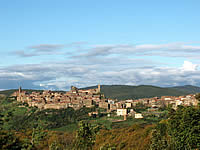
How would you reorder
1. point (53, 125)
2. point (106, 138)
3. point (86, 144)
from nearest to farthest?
1. point (86, 144)
2. point (106, 138)
3. point (53, 125)

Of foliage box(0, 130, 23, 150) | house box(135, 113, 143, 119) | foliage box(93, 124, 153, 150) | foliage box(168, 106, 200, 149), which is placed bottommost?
foliage box(93, 124, 153, 150)

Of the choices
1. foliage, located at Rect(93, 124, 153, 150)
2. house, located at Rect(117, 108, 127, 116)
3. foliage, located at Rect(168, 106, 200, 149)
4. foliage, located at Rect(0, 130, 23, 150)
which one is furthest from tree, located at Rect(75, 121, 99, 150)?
house, located at Rect(117, 108, 127, 116)

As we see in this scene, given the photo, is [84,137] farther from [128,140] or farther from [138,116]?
[138,116]

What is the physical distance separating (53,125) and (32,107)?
3258cm

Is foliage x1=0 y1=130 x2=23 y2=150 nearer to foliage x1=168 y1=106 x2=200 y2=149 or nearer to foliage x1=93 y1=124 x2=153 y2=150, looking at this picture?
foliage x1=168 y1=106 x2=200 y2=149

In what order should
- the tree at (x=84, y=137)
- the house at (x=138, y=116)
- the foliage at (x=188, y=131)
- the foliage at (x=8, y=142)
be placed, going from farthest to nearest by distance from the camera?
the house at (x=138, y=116) → the foliage at (x=188, y=131) → the tree at (x=84, y=137) → the foliage at (x=8, y=142)

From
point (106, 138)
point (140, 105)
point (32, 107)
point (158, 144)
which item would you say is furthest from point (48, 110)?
point (158, 144)

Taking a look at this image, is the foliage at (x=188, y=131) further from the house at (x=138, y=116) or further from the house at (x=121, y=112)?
the house at (x=121, y=112)

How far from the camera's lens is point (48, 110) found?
132125 millimetres

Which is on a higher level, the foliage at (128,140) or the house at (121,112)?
the house at (121,112)

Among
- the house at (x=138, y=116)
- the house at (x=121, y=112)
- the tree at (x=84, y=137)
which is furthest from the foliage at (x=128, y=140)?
the house at (x=121, y=112)

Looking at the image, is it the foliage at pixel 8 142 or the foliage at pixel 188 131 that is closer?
the foliage at pixel 8 142

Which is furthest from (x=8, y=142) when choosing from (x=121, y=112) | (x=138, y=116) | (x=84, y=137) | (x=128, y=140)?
(x=121, y=112)

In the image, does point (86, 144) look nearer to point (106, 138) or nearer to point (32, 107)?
point (106, 138)
